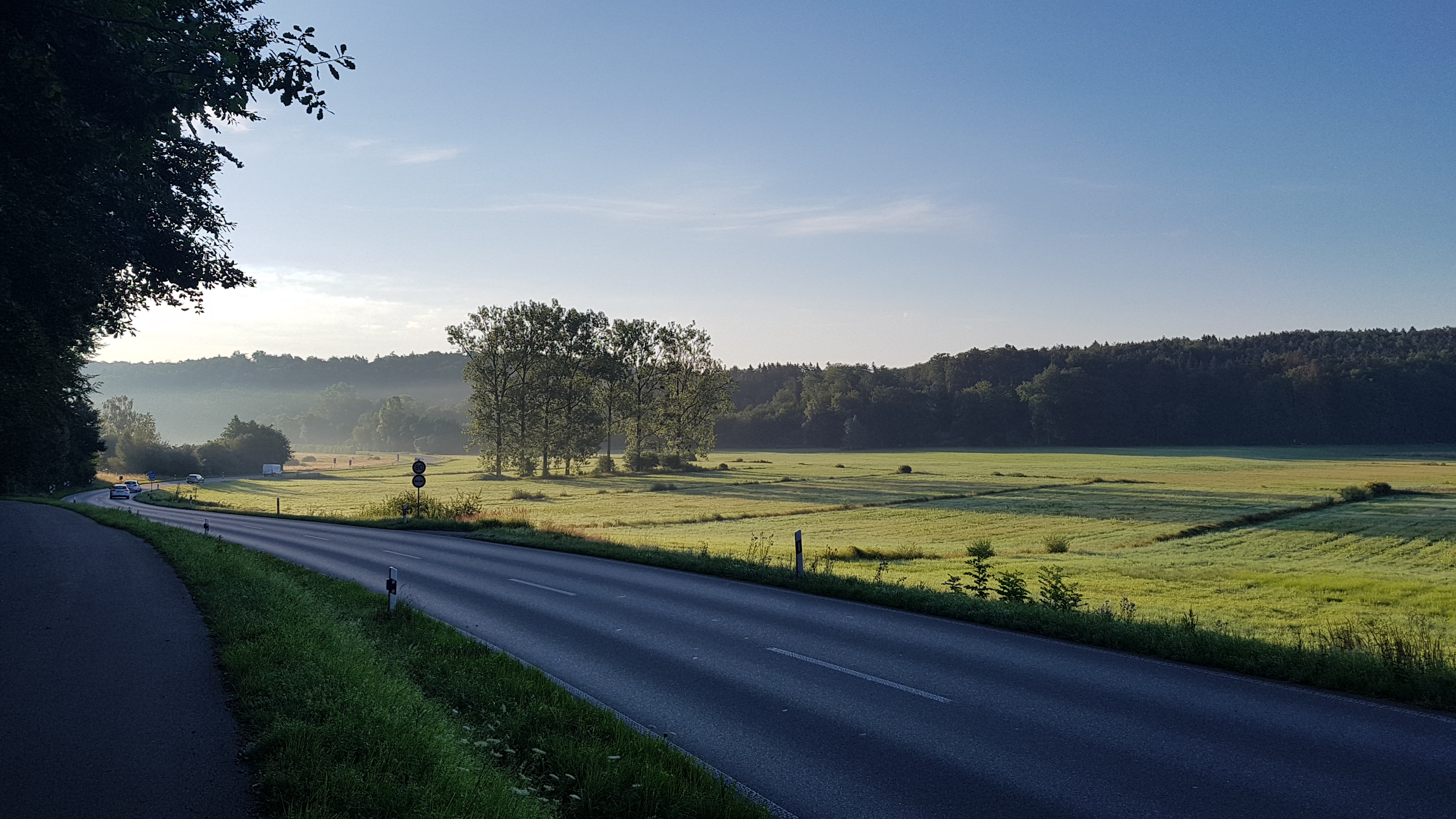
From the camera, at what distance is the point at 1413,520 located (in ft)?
123

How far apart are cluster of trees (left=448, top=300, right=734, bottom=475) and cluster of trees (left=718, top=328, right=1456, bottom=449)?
127 ft

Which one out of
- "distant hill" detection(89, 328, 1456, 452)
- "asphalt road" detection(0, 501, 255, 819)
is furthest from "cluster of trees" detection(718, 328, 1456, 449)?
"asphalt road" detection(0, 501, 255, 819)

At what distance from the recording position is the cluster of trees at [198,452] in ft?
402

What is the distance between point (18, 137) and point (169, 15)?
10.1ft

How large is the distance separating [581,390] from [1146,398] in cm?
10554

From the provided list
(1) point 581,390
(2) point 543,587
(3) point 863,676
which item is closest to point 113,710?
(3) point 863,676

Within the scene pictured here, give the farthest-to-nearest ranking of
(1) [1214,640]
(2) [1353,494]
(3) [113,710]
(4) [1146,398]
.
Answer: (4) [1146,398] → (2) [1353,494] → (1) [1214,640] → (3) [113,710]

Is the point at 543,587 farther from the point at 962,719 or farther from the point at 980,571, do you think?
the point at 962,719

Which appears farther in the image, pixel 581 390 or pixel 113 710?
pixel 581 390

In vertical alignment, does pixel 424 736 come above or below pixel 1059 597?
above

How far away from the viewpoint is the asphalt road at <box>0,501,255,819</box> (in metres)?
5.23

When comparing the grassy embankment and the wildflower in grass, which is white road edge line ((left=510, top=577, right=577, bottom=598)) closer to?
the grassy embankment

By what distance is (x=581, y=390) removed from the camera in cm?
9050

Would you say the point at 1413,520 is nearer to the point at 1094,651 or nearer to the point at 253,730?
the point at 1094,651
